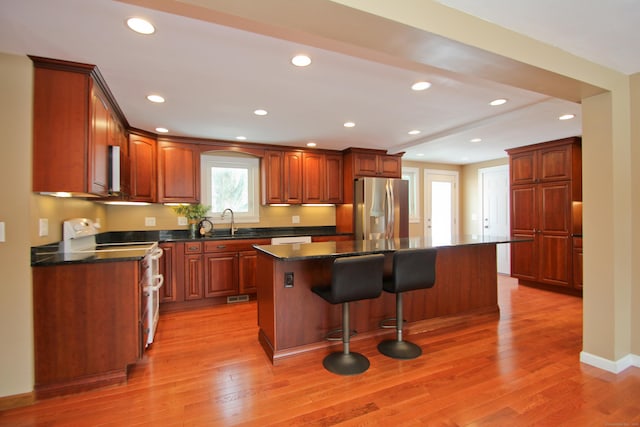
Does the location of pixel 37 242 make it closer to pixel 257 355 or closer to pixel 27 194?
pixel 27 194

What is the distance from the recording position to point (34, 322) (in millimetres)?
1987

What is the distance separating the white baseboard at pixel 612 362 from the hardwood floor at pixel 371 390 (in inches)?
2.3

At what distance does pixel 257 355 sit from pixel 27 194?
2015 millimetres

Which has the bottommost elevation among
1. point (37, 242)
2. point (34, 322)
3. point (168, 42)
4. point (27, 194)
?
point (34, 322)

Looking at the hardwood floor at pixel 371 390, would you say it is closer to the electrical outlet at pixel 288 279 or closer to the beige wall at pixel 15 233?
the beige wall at pixel 15 233

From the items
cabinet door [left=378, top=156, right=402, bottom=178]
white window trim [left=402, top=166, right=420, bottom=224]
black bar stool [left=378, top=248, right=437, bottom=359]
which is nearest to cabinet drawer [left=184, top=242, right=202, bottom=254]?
black bar stool [left=378, top=248, right=437, bottom=359]

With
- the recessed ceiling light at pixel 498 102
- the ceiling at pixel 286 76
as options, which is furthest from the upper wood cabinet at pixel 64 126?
the recessed ceiling light at pixel 498 102

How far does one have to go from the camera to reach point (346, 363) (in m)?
2.36

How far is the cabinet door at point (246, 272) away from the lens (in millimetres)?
4164

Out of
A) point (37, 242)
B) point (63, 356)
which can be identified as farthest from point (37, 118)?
point (63, 356)

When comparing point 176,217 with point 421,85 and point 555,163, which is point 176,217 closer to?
point 421,85

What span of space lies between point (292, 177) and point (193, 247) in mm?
1789

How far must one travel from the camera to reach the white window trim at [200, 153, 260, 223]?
181 inches

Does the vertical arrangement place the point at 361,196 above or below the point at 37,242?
above
